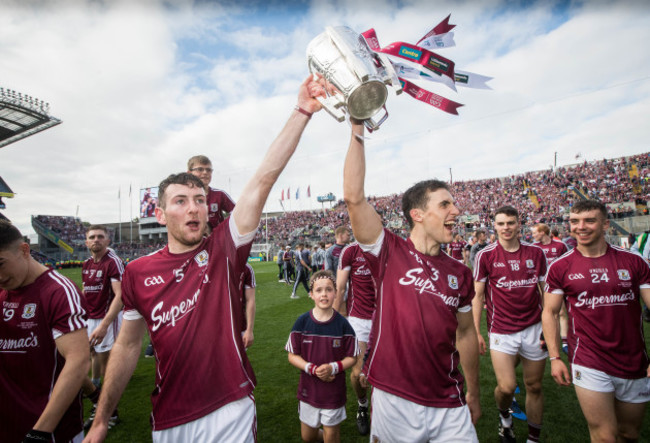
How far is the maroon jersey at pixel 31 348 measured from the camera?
232cm

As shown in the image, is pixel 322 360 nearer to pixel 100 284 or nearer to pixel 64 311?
pixel 64 311

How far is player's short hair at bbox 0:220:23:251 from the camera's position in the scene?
7.73 feet

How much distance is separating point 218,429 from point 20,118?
45183 mm

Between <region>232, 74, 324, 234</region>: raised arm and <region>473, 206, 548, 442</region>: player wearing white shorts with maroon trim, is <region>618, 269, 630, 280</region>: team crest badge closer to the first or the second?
<region>473, 206, 548, 442</region>: player wearing white shorts with maroon trim

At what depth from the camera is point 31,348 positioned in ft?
7.84

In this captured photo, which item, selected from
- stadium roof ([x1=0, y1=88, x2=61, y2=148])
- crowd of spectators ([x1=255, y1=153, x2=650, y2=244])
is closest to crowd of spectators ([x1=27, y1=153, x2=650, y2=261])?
crowd of spectators ([x1=255, y1=153, x2=650, y2=244])

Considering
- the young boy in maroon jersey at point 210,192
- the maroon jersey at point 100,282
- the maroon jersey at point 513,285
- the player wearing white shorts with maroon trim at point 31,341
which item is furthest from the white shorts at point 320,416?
the maroon jersey at point 100,282

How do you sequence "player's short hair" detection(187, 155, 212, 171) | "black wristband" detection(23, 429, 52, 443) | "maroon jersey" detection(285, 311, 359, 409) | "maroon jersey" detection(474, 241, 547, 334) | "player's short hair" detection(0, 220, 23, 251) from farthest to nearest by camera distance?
"player's short hair" detection(187, 155, 212, 171) → "maroon jersey" detection(474, 241, 547, 334) → "maroon jersey" detection(285, 311, 359, 409) → "player's short hair" detection(0, 220, 23, 251) → "black wristband" detection(23, 429, 52, 443)

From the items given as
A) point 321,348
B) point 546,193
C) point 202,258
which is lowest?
point 321,348

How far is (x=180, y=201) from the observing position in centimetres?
208

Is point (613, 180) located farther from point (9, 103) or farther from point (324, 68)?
point (9, 103)

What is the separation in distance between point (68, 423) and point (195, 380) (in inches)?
54.4

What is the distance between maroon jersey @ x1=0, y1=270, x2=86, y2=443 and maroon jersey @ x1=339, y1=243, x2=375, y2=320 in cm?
365

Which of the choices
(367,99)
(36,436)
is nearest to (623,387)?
(367,99)
